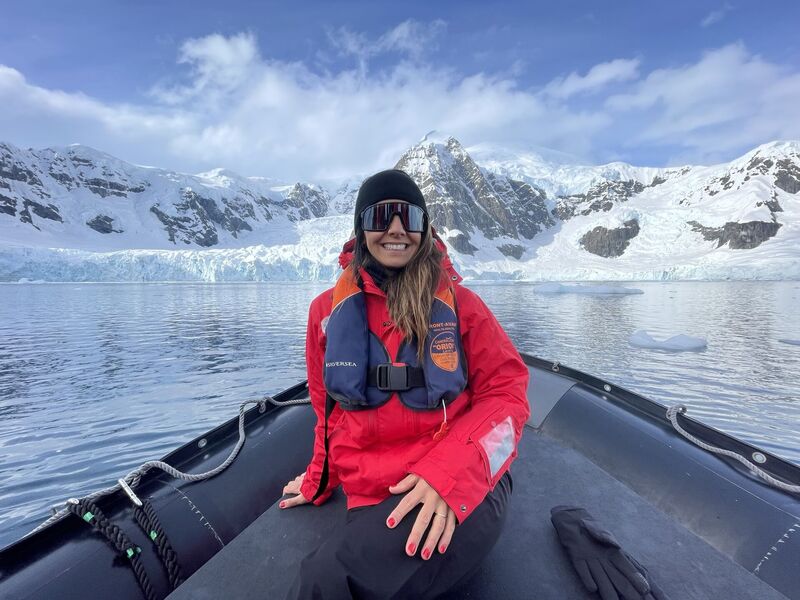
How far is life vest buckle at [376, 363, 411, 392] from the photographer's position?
1.34 m

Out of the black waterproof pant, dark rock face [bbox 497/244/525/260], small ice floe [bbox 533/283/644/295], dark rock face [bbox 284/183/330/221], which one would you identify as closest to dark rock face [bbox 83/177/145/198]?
dark rock face [bbox 284/183/330/221]

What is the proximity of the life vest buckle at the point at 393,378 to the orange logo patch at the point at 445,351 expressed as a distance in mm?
115

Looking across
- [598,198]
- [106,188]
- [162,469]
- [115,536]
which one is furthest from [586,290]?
[106,188]

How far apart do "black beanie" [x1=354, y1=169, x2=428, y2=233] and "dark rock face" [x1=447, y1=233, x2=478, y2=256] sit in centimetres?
8563

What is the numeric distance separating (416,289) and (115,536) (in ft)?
4.82

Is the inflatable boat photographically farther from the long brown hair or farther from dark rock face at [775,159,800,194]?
dark rock face at [775,159,800,194]

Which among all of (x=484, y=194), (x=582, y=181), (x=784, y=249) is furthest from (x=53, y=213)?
(x=784, y=249)

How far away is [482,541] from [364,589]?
0.37m

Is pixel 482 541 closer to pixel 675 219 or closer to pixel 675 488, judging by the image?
pixel 675 488

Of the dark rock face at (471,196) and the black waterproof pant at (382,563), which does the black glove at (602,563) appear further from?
the dark rock face at (471,196)

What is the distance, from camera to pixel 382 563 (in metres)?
1.03

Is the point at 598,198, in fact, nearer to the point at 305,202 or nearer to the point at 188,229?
the point at 305,202

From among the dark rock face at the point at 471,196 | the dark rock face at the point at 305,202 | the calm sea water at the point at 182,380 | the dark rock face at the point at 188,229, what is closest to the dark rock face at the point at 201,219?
the dark rock face at the point at 188,229

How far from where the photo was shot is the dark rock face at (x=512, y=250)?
94500 millimetres
